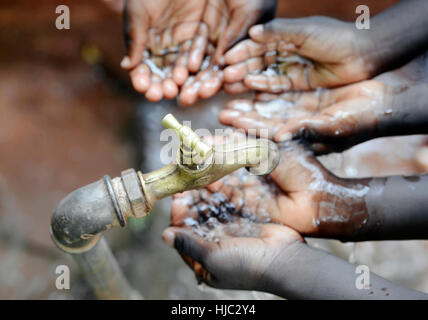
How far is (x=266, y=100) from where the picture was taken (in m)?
1.73

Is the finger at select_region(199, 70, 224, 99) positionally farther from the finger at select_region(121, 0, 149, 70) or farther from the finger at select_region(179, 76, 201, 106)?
the finger at select_region(121, 0, 149, 70)

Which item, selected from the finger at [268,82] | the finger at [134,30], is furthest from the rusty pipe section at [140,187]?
the finger at [134,30]

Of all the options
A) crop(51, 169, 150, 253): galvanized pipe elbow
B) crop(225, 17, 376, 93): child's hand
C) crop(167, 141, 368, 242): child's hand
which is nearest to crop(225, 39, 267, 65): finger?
crop(225, 17, 376, 93): child's hand

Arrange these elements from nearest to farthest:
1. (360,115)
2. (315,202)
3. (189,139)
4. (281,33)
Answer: (189,139) < (315,202) < (360,115) < (281,33)

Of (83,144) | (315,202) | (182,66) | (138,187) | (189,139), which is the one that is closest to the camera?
(189,139)

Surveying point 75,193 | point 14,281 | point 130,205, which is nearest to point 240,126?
point 130,205

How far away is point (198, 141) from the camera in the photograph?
993 mm

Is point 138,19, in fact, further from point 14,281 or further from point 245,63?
point 14,281

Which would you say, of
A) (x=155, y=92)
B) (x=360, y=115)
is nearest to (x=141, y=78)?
(x=155, y=92)

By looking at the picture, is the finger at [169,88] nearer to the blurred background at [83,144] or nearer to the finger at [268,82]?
the finger at [268,82]

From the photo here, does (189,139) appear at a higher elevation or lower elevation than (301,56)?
lower

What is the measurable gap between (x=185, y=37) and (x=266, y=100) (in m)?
0.55

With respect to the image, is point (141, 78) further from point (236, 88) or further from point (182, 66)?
point (236, 88)

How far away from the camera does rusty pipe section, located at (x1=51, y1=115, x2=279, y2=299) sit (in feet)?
3.46
